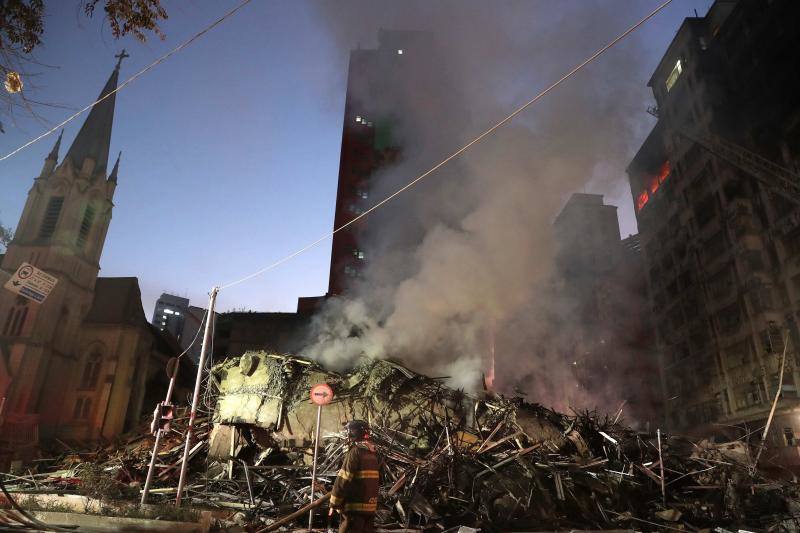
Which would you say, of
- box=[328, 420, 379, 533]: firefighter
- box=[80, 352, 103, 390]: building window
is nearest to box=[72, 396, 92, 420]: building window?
box=[80, 352, 103, 390]: building window

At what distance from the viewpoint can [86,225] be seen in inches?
1670

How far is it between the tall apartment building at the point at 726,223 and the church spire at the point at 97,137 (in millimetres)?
54421

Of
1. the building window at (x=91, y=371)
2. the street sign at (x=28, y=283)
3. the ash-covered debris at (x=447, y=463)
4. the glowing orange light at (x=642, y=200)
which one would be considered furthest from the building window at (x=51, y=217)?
the glowing orange light at (x=642, y=200)

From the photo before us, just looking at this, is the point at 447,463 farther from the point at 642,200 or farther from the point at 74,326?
the point at 642,200

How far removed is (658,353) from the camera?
45.9 m

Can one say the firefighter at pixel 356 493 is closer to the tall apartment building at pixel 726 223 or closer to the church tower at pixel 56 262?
the tall apartment building at pixel 726 223

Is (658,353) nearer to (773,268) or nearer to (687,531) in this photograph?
(773,268)

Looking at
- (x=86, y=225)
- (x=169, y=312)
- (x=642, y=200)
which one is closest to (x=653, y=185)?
(x=642, y=200)

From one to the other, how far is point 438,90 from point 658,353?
3441cm

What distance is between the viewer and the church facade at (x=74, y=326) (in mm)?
35469

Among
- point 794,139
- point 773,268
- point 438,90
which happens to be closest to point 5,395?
point 438,90

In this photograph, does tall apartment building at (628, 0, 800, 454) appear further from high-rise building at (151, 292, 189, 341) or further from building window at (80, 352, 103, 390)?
high-rise building at (151, 292, 189, 341)

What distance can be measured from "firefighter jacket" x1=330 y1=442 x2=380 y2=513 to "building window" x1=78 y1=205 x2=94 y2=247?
150ft

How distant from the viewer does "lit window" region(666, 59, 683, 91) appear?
43.5 m
